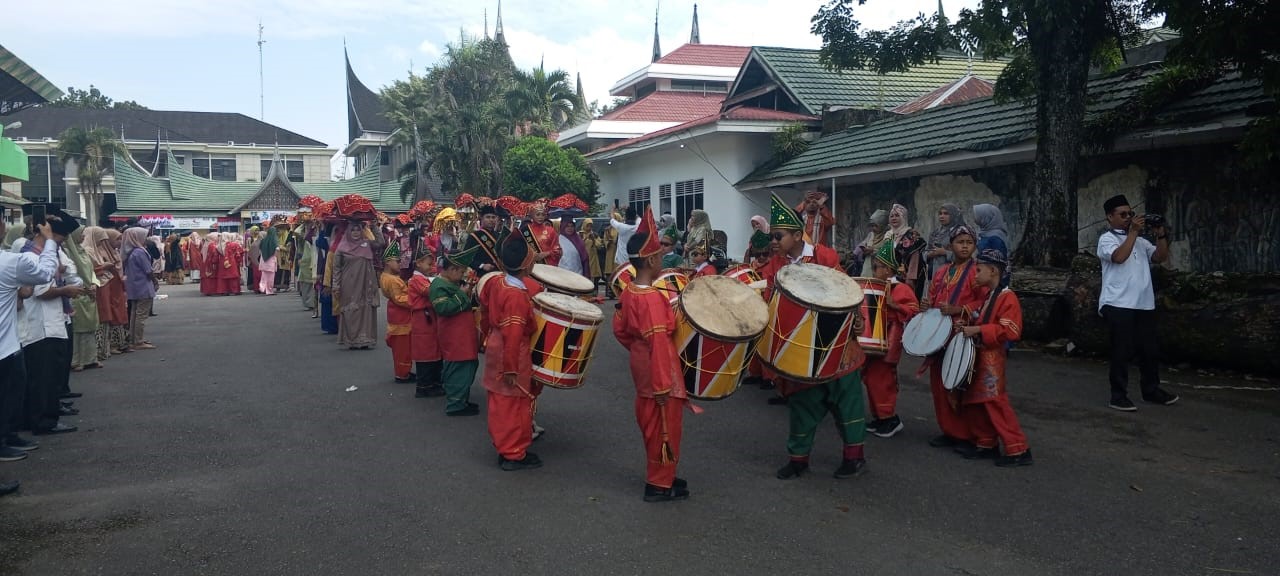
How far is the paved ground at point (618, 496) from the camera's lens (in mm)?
4410

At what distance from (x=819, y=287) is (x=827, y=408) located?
767 mm

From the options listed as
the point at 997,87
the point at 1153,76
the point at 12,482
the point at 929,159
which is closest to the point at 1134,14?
the point at 1153,76

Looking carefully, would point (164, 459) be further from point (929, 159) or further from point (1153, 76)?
point (1153, 76)

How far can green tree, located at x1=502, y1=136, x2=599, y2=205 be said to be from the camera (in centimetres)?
2598

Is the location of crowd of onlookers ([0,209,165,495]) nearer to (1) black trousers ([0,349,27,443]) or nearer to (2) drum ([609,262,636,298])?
(1) black trousers ([0,349,27,443])

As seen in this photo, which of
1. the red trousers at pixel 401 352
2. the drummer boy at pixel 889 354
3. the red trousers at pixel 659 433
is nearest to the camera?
the red trousers at pixel 659 433

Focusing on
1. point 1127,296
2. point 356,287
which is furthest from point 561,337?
point 356,287

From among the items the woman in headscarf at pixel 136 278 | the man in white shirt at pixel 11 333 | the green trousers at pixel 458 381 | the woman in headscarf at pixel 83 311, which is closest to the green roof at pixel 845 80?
the woman in headscarf at pixel 136 278

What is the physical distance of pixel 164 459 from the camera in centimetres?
644

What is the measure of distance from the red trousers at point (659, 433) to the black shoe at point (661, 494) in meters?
0.03

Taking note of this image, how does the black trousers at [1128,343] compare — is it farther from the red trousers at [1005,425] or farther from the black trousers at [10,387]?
the black trousers at [10,387]

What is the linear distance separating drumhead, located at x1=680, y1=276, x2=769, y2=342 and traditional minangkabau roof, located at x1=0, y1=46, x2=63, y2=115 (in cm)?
1843

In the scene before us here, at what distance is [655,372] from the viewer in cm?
512

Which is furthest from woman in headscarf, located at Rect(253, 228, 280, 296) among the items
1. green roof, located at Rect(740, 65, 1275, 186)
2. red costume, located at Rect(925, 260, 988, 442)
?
red costume, located at Rect(925, 260, 988, 442)
